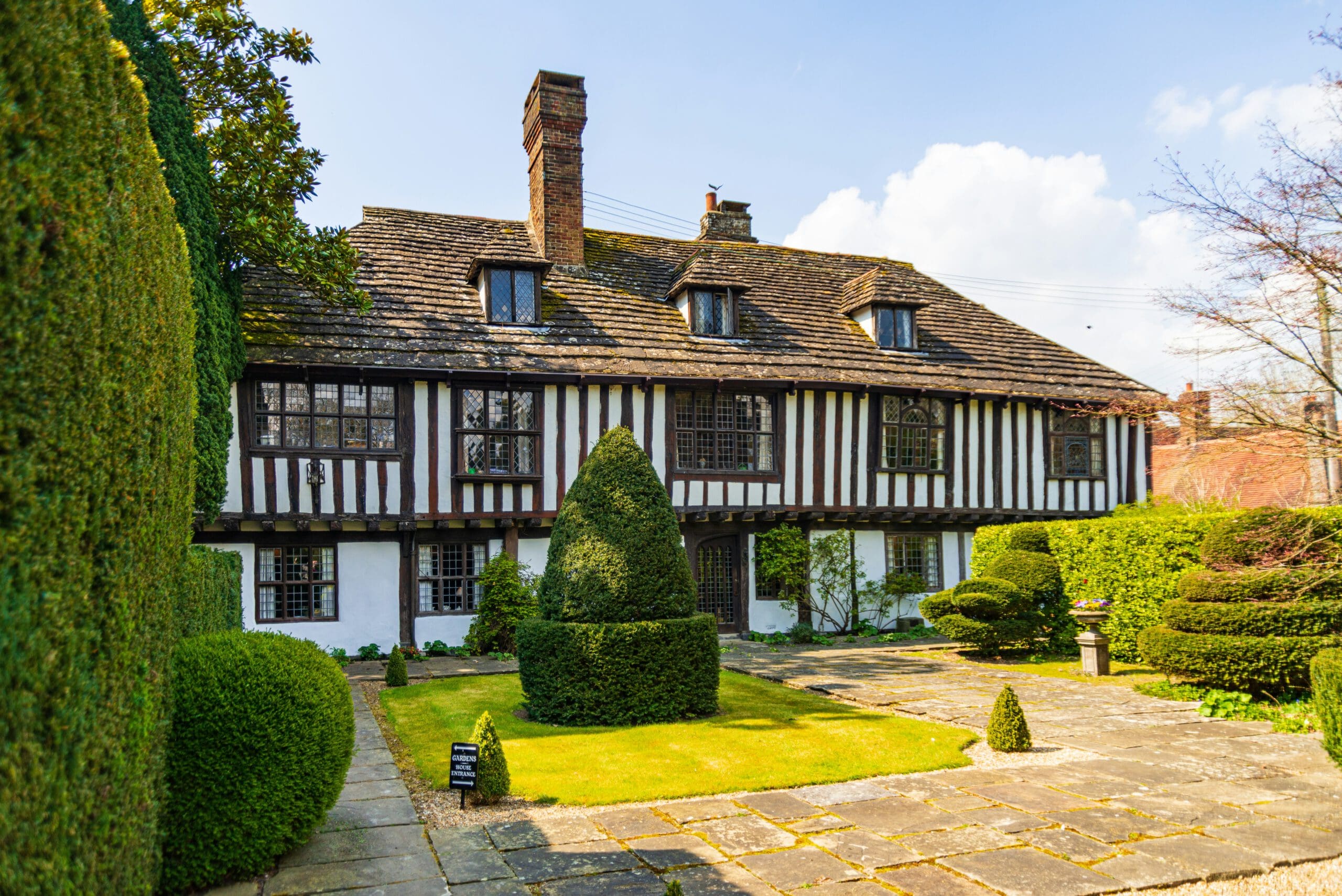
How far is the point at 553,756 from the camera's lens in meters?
8.27

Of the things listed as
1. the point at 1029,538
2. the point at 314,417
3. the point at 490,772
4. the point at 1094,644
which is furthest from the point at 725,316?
the point at 490,772

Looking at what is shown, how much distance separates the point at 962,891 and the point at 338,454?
1311 centimetres

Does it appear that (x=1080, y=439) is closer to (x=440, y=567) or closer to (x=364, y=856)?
(x=440, y=567)

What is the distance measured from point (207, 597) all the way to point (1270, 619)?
447 inches

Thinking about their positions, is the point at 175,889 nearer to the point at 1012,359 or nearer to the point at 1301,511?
the point at 1301,511

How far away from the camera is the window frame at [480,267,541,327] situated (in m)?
17.6

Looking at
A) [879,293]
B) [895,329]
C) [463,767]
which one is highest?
[879,293]

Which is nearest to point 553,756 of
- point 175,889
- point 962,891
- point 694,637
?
point 694,637

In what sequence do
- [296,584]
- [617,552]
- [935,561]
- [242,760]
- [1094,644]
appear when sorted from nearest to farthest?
1. [242,760]
2. [617,552]
3. [1094,644]
4. [296,584]
5. [935,561]

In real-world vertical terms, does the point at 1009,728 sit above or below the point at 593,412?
below

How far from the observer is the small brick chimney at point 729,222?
1006 inches

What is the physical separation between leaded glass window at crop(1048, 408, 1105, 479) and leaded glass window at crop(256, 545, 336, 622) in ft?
52.0

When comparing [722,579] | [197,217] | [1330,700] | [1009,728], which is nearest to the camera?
[1330,700]

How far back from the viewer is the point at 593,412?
1709 cm
